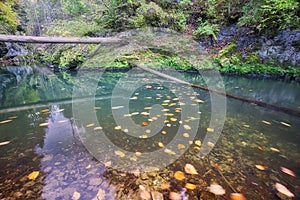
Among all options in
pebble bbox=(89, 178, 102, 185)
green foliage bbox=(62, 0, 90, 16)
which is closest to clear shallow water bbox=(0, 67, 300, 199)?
pebble bbox=(89, 178, 102, 185)

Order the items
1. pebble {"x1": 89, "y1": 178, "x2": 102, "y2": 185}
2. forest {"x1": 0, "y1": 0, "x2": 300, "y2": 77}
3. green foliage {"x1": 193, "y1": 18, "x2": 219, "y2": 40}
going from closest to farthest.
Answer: pebble {"x1": 89, "y1": 178, "x2": 102, "y2": 185}, forest {"x1": 0, "y1": 0, "x2": 300, "y2": 77}, green foliage {"x1": 193, "y1": 18, "x2": 219, "y2": 40}

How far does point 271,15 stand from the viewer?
260 inches

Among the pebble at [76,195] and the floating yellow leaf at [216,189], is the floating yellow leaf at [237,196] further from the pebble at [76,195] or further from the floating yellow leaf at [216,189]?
the pebble at [76,195]

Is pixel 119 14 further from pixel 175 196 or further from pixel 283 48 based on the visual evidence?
pixel 175 196

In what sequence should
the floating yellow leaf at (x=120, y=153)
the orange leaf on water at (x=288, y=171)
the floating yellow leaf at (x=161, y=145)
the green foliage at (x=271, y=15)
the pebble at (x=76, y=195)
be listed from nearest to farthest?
1. the pebble at (x=76, y=195)
2. the orange leaf on water at (x=288, y=171)
3. the floating yellow leaf at (x=120, y=153)
4. the floating yellow leaf at (x=161, y=145)
5. the green foliage at (x=271, y=15)

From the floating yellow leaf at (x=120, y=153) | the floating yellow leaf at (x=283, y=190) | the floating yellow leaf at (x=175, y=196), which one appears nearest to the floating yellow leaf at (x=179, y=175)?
the floating yellow leaf at (x=175, y=196)

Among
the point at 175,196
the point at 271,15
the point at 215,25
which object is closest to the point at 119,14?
the point at 215,25

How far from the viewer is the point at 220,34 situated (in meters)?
8.78

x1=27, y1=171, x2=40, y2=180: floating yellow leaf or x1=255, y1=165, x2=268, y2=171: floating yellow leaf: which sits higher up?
x1=255, y1=165, x2=268, y2=171: floating yellow leaf

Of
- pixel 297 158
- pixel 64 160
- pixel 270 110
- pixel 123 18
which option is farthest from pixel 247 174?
pixel 123 18

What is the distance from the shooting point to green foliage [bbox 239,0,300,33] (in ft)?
20.2

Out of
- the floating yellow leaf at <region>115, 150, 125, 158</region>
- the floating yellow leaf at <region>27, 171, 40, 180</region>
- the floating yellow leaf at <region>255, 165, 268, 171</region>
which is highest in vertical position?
the floating yellow leaf at <region>255, 165, 268, 171</region>

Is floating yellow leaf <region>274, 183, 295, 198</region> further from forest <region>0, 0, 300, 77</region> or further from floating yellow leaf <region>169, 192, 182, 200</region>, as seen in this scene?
forest <region>0, 0, 300, 77</region>

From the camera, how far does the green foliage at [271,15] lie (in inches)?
242
